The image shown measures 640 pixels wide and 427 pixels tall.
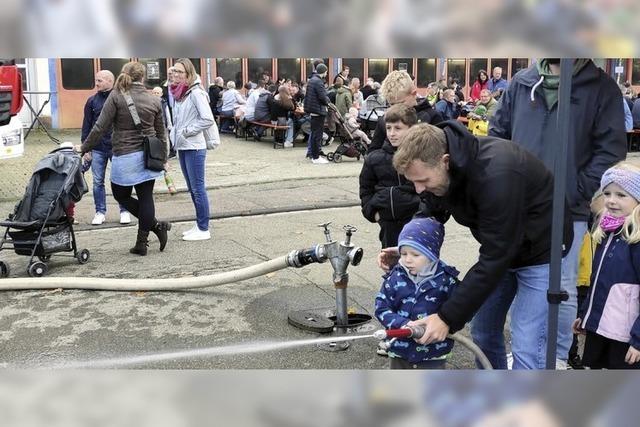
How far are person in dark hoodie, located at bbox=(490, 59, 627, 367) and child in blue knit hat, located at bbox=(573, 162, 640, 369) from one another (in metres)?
0.17

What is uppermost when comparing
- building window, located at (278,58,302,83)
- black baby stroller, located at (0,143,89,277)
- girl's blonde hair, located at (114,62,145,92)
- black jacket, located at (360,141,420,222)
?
building window, located at (278,58,302,83)

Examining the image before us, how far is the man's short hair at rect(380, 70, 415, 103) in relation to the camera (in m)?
4.63

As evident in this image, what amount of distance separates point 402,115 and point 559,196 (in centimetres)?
198

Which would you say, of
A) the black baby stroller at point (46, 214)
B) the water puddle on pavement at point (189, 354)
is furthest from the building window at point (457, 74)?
the water puddle on pavement at point (189, 354)

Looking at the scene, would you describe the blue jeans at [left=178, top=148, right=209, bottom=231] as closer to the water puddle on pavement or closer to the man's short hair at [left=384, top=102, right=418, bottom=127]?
the water puddle on pavement

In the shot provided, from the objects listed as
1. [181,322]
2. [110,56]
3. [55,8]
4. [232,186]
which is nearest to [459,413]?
[110,56]

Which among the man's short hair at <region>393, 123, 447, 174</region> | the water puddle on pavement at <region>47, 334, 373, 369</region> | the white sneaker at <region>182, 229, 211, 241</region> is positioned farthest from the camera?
the white sneaker at <region>182, 229, 211, 241</region>

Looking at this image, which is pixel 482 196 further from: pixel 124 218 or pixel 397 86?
pixel 124 218

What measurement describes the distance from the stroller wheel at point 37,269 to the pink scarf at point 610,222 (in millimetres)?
4648

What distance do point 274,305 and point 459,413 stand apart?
13.9ft

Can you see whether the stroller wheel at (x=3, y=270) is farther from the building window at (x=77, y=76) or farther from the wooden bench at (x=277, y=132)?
the building window at (x=77, y=76)

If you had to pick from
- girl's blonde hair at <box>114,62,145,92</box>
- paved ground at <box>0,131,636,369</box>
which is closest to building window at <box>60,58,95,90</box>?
paved ground at <box>0,131,636,369</box>

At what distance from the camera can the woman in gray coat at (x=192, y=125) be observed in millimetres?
7020

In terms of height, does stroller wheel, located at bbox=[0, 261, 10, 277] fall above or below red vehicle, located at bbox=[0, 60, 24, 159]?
below
